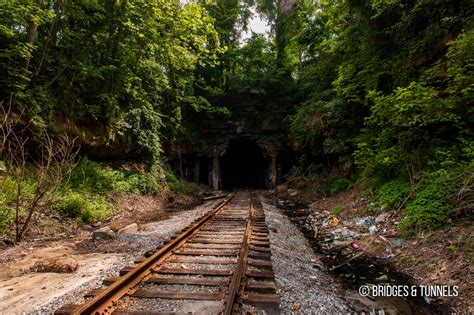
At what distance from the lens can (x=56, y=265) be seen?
4039mm

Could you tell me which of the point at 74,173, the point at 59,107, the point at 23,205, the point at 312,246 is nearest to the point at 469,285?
the point at 312,246

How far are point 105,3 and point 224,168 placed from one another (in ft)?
69.2

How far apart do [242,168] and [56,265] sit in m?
26.3

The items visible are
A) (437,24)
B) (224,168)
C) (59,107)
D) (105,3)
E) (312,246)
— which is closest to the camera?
(312,246)

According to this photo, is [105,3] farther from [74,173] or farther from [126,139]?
[74,173]

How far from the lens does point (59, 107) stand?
8.71 metres

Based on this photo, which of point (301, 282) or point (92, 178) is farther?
point (92, 178)

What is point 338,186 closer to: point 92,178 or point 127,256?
point 127,256

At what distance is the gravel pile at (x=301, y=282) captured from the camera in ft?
10.0

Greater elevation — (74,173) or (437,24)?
(437,24)

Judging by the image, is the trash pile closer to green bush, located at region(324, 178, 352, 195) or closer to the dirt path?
green bush, located at region(324, 178, 352, 195)

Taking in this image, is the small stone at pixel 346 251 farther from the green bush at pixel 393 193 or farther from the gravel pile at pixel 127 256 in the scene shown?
the gravel pile at pixel 127 256

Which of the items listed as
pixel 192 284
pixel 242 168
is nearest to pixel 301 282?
pixel 192 284

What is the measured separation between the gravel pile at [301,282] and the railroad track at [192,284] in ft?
0.82
